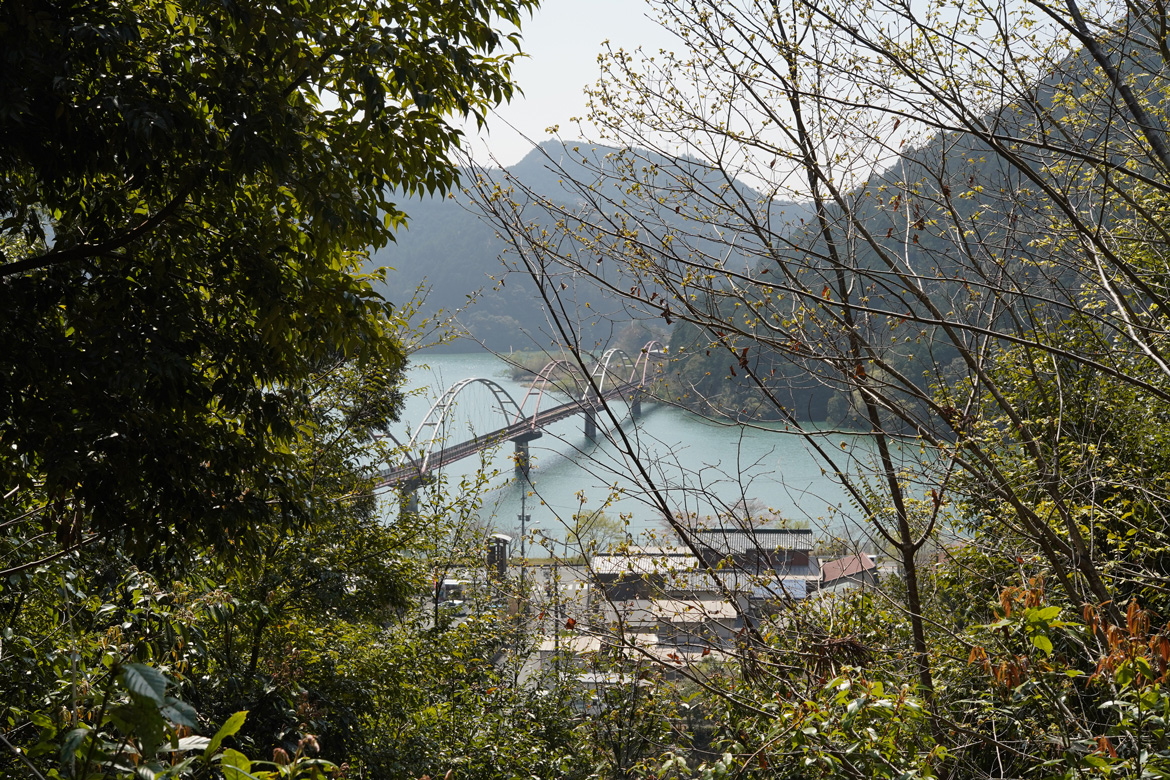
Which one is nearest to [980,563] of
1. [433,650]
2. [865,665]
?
[865,665]

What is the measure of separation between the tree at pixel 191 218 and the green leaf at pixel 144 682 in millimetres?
1380

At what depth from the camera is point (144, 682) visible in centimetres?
86

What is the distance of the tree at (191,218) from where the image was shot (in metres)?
1.99

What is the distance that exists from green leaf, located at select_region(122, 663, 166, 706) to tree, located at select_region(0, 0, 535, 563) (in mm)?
1380

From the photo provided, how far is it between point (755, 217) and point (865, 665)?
5.86ft

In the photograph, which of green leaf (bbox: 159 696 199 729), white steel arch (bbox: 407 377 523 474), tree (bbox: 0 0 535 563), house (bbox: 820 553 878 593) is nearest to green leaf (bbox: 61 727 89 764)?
green leaf (bbox: 159 696 199 729)

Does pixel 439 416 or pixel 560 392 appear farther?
pixel 439 416

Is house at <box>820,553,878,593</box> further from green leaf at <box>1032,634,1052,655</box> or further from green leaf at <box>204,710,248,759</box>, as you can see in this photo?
green leaf at <box>204,710,248,759</box>

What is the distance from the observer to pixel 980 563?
4.46 meters

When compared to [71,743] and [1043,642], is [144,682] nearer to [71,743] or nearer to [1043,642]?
[71,743]

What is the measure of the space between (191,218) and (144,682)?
1.94m

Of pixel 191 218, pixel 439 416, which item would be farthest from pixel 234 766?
pixel 439 416

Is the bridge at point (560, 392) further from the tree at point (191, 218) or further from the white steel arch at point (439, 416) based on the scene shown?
the tree at point (191, 218)

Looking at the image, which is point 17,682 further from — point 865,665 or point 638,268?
point 865,665
